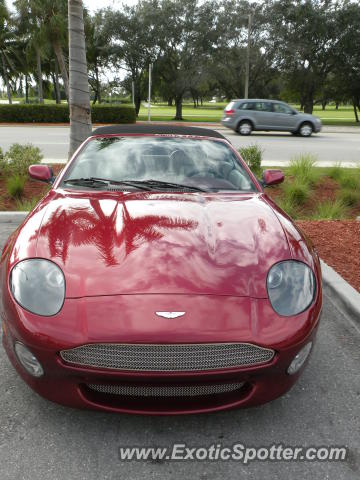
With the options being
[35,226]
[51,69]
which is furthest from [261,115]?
[51,69]

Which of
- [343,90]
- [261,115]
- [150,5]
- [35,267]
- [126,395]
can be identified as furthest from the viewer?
[343,90]

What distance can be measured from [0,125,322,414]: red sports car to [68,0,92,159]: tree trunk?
203 inches

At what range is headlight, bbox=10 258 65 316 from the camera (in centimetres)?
206

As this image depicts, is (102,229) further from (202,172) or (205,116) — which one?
(205,116)

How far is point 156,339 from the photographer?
189 cm

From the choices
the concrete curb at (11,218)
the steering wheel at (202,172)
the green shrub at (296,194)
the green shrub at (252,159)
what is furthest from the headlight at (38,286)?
the green shrub at (252,159)

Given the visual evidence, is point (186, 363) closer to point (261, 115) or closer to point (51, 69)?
point (261, 115)

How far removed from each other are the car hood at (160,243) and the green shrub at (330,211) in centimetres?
365

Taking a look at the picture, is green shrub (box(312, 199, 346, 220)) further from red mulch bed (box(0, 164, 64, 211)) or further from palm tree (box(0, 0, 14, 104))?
palm tree (box(0, 0, 14, 104))

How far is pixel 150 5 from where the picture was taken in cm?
3269

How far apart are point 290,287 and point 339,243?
2983mm

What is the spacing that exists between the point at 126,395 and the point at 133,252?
2.28ft

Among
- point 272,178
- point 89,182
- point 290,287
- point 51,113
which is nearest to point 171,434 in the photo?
point 290,287

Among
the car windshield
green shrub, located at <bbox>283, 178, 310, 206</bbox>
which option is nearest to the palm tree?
green shrub, located at <bbox>283, 178, 310, 206</bbox>
